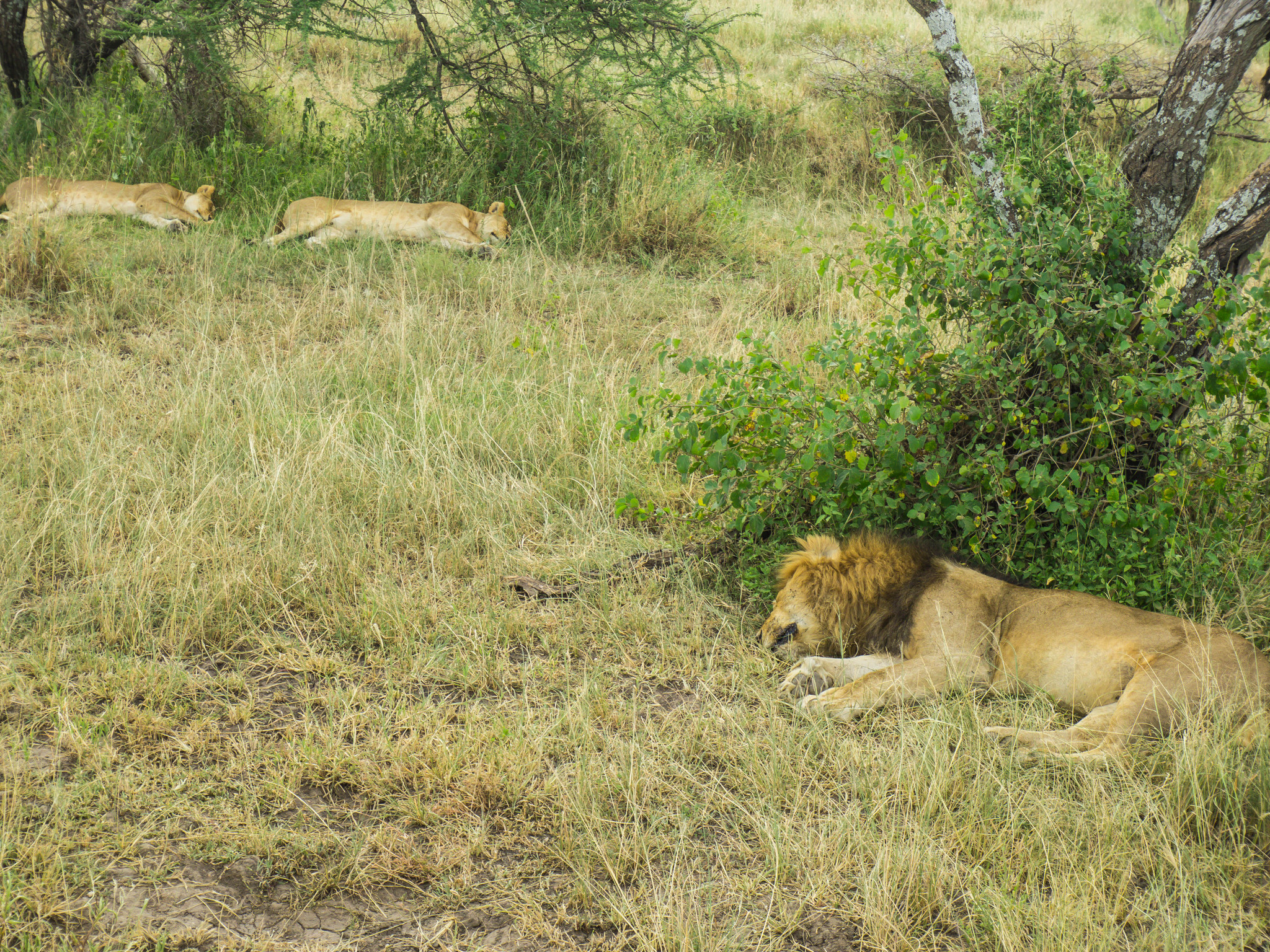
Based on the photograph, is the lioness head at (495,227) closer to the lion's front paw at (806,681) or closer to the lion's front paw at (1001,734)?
the lion's front paw at (806,681)

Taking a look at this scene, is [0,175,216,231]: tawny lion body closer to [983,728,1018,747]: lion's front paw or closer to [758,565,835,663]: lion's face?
[758,565,835,663]: lion's face

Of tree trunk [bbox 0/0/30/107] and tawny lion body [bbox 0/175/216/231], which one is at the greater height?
tree trunk [bbox 0/0/30/107]

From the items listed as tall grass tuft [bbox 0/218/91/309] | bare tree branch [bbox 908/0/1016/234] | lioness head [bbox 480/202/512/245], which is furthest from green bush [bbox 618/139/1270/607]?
tall grass tuft [bbox 0/218/91/309]

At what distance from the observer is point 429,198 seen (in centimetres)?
858

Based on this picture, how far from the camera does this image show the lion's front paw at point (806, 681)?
3.53 m

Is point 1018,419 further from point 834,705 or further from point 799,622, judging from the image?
point 834,705

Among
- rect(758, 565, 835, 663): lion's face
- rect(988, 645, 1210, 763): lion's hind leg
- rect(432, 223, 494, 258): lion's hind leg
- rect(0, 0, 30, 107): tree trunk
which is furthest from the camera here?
rect(0, 0, 30, 107): tree trunk

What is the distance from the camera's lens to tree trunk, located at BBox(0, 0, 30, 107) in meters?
9.02

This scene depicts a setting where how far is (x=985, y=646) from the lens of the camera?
3.53m

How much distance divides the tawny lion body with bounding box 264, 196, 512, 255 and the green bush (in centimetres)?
423

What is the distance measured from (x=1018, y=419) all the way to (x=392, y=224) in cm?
550

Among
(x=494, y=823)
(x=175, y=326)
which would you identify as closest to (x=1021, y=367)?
(x=494, y=823)

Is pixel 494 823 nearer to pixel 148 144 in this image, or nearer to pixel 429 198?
pixel 429 198

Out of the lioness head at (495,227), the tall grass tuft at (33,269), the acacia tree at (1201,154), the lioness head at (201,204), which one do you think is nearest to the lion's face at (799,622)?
the acacia tree at (1201,154)
